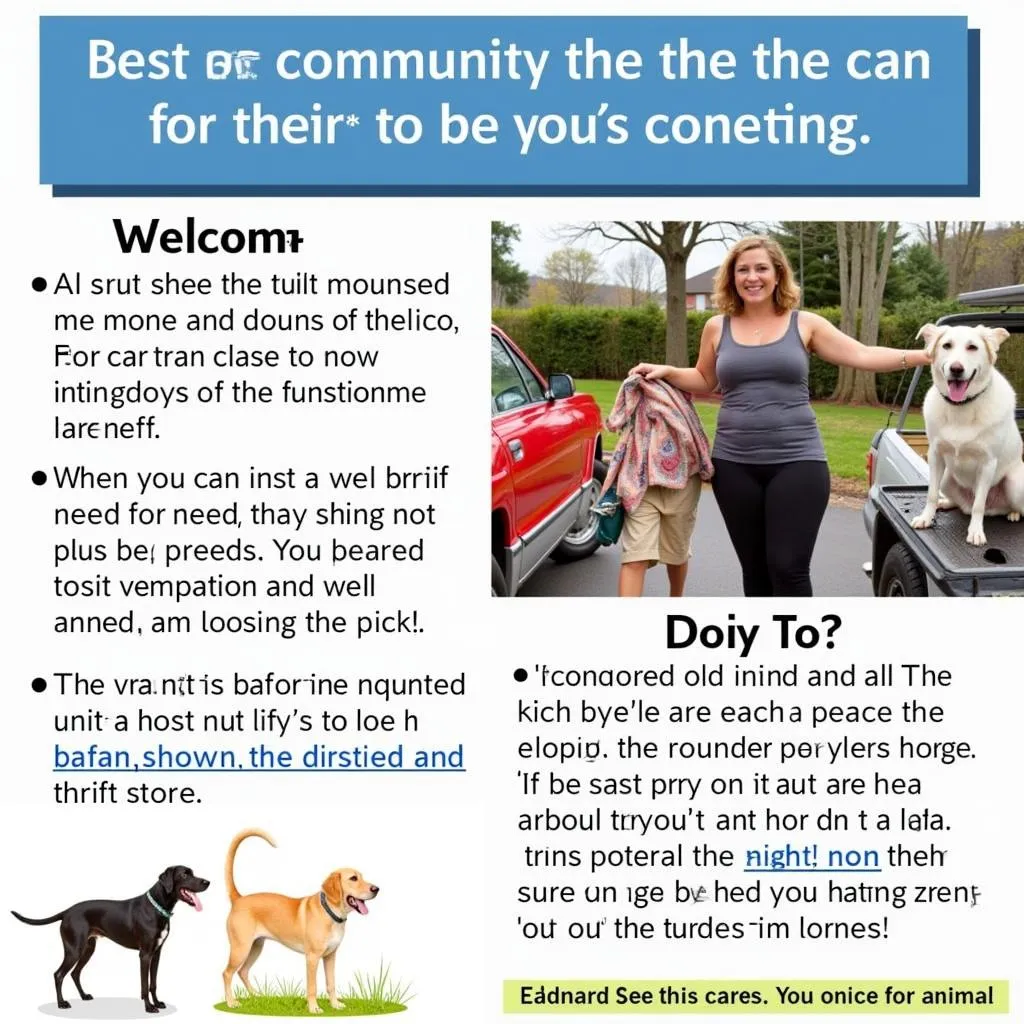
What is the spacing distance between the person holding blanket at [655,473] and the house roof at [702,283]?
0.37m

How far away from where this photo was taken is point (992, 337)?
4055mm

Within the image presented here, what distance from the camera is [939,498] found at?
433cm

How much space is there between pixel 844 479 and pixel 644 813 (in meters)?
1.79

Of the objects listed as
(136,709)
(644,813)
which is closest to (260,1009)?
(136,709)

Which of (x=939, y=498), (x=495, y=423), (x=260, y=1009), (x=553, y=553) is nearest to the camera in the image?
(x=260, y=1009)

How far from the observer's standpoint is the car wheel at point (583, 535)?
5.30 metres

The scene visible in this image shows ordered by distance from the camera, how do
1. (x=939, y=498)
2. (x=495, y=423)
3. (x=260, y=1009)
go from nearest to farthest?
(x=260, y=1009)
(x=495, y=423)
(x=939, y=498)

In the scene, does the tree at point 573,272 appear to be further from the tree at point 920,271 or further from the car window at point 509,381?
the tree at point 920,271

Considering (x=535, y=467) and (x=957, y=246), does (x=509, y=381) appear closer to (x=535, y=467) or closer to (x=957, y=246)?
(x=535, y=467)

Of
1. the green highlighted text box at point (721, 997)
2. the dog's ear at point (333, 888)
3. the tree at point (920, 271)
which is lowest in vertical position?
the green highlighted text box at point (721, 997)

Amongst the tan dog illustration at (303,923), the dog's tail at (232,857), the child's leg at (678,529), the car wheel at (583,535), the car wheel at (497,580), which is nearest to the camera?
the tan dog illustration at (303,923)

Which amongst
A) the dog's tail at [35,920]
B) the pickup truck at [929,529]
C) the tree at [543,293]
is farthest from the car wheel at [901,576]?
the dog's tail at [35,920]

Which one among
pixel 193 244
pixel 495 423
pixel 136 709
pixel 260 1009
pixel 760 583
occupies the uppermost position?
pixel 193 244

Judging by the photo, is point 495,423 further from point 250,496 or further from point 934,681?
point 934,681
